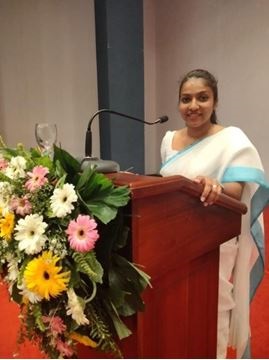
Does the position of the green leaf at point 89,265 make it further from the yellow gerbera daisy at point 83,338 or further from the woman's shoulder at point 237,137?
the woman's shoulder at point 237,137

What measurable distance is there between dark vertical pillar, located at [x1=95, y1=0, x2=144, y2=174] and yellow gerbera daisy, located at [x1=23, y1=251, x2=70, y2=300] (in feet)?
8.83

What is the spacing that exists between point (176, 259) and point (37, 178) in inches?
14.0

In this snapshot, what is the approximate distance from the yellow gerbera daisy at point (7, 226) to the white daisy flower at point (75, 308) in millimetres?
157

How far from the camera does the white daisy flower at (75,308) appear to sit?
58 cm

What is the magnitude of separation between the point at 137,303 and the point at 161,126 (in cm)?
407

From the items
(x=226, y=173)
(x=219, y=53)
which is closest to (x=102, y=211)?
(x=226, y=173)

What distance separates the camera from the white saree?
1100mm

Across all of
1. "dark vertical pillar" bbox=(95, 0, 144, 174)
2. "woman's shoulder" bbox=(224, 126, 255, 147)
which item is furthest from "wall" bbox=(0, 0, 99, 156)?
"woman's shoulder" bbox=(224, 126, 255, 147)

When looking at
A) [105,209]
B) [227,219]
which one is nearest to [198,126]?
[227,219]

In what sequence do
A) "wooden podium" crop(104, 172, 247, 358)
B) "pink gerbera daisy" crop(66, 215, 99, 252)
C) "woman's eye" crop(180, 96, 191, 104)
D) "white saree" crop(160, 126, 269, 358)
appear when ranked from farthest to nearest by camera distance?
"woman's eye" crop(180, 96, 191, 104)
"white saree" crop(160, 126, 269, 358)
"wooden podium" crop(104, 172, 247, 358)
"pink gerbera daisy" crop(66, 215, 99, 252)

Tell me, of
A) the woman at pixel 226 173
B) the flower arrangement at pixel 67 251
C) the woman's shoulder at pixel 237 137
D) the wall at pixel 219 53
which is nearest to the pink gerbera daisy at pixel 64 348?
the flower arrangement at pixel 67 251

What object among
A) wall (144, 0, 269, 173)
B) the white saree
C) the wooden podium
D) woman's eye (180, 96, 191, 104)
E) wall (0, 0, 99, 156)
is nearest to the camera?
the wooden podium

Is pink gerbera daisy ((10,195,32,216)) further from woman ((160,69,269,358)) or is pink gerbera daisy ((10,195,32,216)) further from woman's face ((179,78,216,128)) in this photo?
woman's face ((179,78,216,128))

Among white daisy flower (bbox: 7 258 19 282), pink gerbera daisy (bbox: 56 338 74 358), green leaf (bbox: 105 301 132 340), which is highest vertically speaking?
white daisy flower (bbox: 7 258 19 282)
